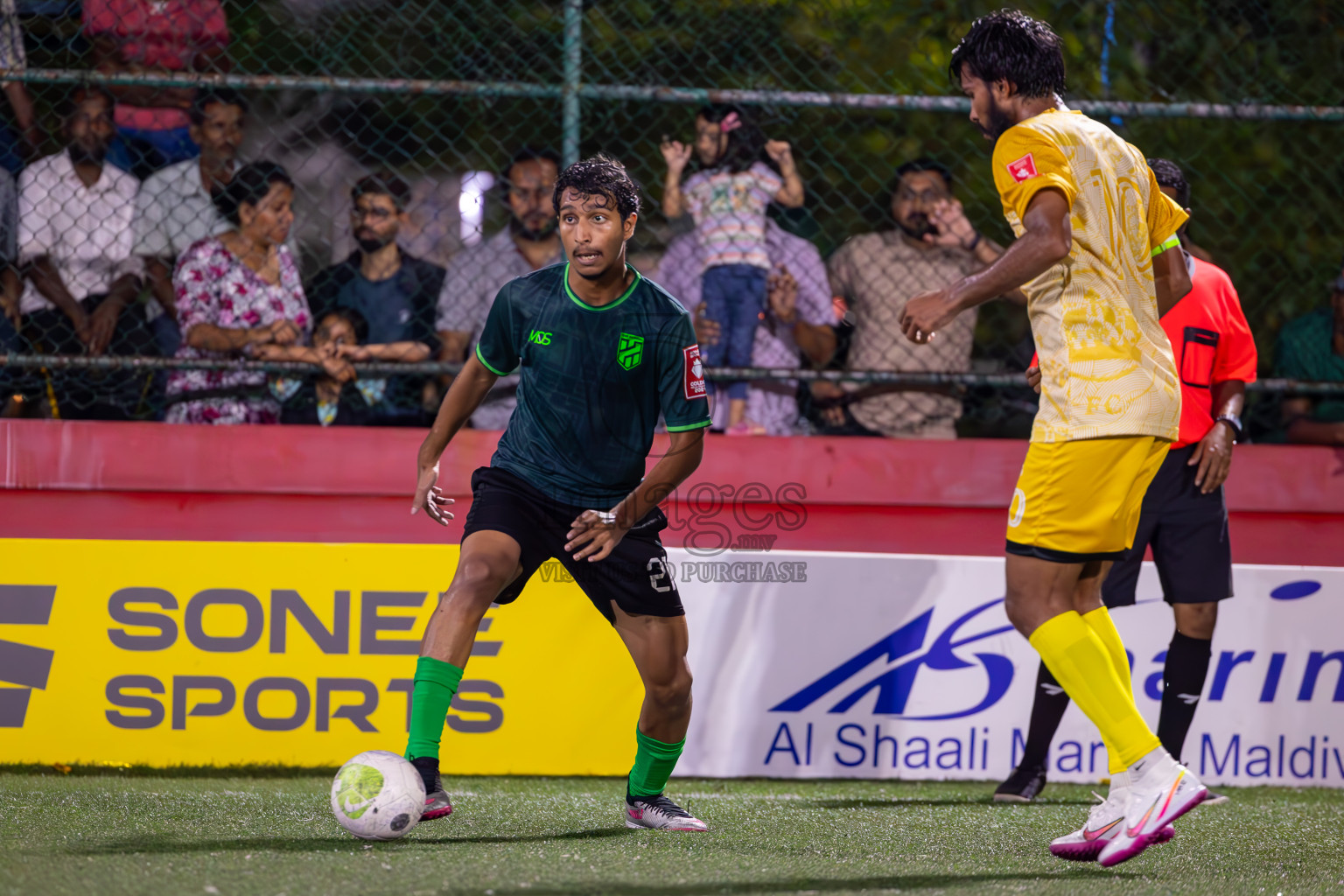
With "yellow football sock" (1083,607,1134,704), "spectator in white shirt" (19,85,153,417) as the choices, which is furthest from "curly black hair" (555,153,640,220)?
"spectator in white shirt" (19,85,153,417)

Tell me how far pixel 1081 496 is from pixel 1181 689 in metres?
1.81

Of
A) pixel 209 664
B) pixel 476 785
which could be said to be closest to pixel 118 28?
pixel 209 664

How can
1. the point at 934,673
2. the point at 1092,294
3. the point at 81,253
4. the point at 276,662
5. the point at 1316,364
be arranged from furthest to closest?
the point at 1316,364 < the point at 81,253 < the point at 934,673 < the point at 276,662 < the point at 1092,294

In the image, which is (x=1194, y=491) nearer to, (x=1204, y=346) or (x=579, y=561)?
(x=1204, y=346)

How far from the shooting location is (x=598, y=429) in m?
3.62

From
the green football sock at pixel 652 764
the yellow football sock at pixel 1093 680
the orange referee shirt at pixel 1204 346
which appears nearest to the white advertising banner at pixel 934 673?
the orange referee shirt at pixel 1204 346

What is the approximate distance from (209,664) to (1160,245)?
3.59m

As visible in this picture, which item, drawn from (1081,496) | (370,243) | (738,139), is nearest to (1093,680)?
(1081,496)

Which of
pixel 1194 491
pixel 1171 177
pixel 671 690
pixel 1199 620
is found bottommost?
pixel 671 690

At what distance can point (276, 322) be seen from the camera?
18.4ft

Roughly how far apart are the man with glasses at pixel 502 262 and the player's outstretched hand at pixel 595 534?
7.71ft

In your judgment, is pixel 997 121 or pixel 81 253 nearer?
pixel 997 121

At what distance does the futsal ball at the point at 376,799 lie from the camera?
3.08m

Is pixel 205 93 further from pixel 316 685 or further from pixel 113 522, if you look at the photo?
pixel 316 685
